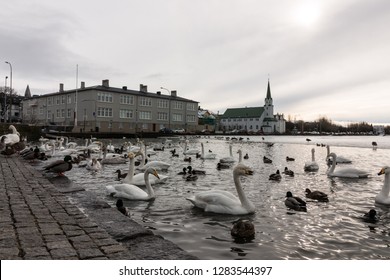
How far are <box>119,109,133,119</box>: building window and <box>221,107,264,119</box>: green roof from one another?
307ft

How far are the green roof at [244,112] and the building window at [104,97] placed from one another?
9986 centimetres

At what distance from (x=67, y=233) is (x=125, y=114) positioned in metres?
83.4

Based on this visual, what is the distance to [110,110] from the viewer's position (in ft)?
274

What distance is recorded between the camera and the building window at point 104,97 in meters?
80.7

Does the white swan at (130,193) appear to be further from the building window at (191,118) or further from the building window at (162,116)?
the building window at (191,118)

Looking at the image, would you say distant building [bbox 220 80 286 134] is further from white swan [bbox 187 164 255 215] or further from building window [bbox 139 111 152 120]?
white swan [bbox 187 164 255 215]

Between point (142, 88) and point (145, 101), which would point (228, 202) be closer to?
point (145, 101)

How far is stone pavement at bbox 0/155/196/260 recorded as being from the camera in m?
4.70

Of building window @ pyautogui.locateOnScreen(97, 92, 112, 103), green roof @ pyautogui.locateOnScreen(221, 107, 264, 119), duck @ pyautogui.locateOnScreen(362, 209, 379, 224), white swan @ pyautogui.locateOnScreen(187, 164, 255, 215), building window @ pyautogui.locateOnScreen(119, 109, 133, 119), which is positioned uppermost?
green roof @ pyautogui.locateOnScreen(221, 107, 264, 119)

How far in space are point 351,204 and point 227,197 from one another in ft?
14.3

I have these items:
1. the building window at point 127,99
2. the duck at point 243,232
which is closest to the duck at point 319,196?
the duck at point 243,232

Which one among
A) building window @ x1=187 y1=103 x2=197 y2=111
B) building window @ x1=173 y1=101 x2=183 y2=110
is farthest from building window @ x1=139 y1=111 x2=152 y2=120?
building window @ x1=187 y1=103 x2=197 y2=111

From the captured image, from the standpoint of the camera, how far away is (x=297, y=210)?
32.0 ft
